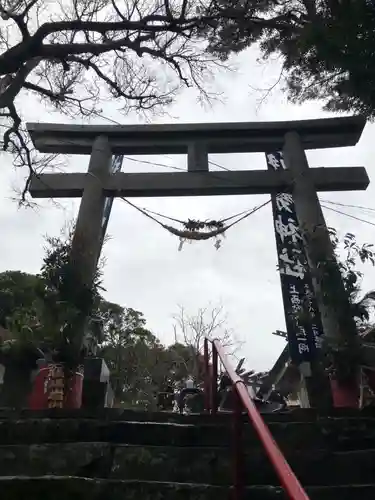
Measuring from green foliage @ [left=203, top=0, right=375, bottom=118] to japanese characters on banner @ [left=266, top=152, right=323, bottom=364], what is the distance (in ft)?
4.95

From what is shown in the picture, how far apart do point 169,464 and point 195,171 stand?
5.01m

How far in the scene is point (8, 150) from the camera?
5.87m

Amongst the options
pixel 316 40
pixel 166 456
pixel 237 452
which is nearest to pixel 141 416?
pixel 166 456

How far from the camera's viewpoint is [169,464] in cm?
273

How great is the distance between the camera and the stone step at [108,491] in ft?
7.63

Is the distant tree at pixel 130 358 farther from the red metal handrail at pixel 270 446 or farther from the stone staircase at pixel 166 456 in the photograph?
the red metal handrail at pixel 270 446

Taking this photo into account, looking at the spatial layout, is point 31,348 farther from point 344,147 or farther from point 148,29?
point 344,147

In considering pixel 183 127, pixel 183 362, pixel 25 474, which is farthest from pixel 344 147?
pixel 183 362

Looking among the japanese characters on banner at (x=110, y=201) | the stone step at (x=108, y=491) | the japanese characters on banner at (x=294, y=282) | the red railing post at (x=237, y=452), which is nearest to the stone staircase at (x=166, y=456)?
the stone step at (x=108, y=491)

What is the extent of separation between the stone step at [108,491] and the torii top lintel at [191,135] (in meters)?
5.76

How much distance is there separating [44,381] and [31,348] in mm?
458

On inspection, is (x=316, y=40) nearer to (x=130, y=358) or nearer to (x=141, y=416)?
(x=141, y=416)

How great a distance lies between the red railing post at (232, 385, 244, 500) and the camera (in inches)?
75.2

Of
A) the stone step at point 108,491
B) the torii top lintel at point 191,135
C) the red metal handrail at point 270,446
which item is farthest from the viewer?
the torii top lintel at point 191,135
